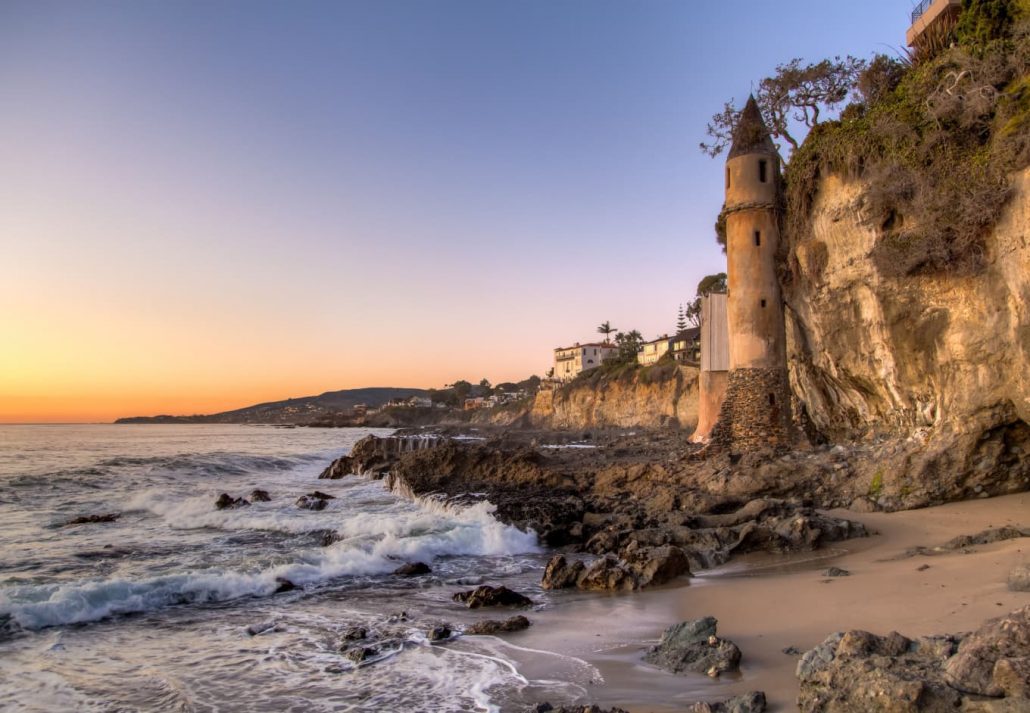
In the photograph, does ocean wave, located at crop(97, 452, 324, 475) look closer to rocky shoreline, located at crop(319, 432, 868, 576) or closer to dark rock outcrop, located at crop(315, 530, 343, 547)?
rocky shoreline, located at crop(319, 432, 868, 576)

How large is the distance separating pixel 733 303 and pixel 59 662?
1694cm

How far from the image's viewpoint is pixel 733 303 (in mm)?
18688

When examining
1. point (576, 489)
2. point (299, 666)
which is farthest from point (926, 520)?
point (299, 666)

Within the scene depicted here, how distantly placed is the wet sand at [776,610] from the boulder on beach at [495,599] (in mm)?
480

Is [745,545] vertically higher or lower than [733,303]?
lower

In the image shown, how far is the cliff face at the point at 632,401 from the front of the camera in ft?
172

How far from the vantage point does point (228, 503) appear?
1936 cm

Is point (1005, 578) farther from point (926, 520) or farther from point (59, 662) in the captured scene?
point (59, 662)

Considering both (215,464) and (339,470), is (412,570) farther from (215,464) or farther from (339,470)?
(215,464)

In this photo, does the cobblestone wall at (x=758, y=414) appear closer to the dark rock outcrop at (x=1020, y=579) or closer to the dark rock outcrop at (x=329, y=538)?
the dark rock outcrop at (x=329, y=538)

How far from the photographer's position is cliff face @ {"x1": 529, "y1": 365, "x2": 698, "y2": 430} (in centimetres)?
5231

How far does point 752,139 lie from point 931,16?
7679 millimetres

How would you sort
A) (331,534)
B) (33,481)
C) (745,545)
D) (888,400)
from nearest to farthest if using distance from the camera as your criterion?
(745,545), (331,534), (888,400), (33,481)

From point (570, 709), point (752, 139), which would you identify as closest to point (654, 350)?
point (752, 139)
